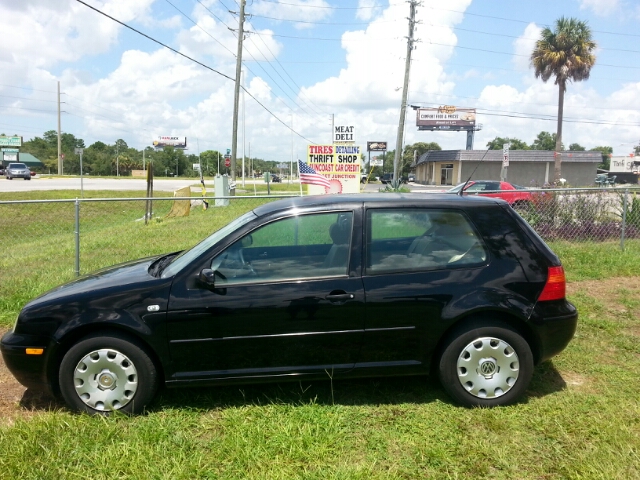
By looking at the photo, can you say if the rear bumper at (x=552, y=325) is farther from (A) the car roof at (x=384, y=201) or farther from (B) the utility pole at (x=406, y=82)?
(B) the utility pole at (x=406, y=82)

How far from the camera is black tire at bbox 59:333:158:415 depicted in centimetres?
359

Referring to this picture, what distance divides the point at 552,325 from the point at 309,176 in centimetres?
1056

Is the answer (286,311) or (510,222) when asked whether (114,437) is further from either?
(510,222)

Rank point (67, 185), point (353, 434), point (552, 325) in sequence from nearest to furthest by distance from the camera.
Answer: point (353, 434) < point (552, 325) < point (67, 185)

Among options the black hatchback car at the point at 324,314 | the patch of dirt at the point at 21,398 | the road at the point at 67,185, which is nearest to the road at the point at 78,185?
the road at the point at 67,185

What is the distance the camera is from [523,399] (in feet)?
12.9

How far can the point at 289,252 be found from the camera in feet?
14.1

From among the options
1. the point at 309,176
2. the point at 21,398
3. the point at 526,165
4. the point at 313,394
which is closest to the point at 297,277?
the point at 313,394

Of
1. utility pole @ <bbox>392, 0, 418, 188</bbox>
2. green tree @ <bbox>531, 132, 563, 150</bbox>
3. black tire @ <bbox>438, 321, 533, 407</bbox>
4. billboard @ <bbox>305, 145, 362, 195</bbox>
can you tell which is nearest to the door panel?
black tire @ <bbox>438, 321, 533, 407</bbox>

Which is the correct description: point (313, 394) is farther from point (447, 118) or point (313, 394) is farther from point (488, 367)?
point (447, 118)

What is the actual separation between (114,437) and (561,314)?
128 inches

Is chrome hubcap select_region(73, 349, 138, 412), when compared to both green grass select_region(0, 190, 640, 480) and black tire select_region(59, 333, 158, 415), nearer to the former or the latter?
Result: black tire select_region(59, 333, 158, 415)

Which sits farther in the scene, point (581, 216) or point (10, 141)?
point (10, 141)

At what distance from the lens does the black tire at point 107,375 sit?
141 inches
